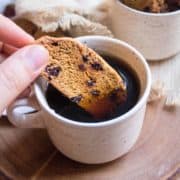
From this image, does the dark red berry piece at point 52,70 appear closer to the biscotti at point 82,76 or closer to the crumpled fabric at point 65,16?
the biscotti at point 82,76

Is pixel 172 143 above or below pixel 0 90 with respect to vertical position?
below

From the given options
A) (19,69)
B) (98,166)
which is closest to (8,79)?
(19,69)

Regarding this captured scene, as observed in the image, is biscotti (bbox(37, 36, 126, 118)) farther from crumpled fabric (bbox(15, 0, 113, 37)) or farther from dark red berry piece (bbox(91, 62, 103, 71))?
crumpled fabric (bbox(15, 0, 113, 37))

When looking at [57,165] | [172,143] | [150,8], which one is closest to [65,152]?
[57,165]

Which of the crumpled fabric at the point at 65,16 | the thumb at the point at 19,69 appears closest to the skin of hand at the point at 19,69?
the thumb at the point at 19,69

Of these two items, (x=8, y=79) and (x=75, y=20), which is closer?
(x=8, y=79)

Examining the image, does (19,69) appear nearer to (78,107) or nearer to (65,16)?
(78,107)

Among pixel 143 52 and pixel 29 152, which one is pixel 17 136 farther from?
pixel 143 52
